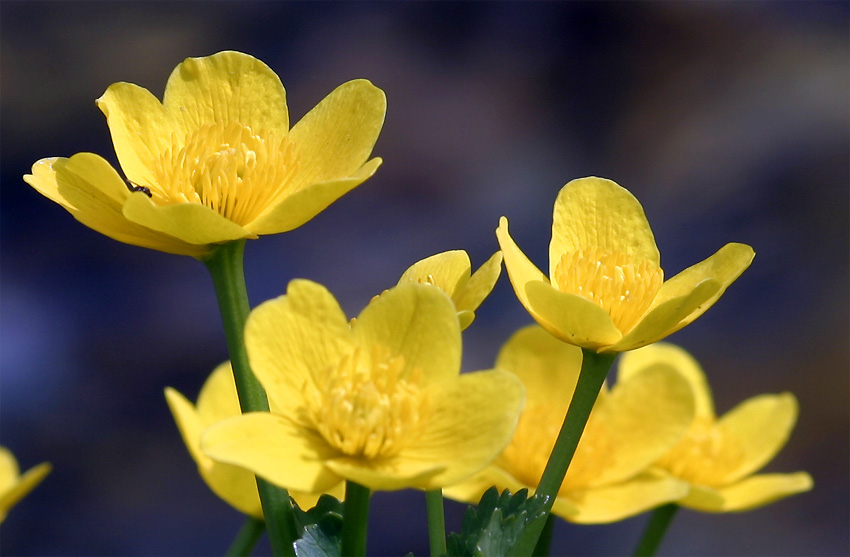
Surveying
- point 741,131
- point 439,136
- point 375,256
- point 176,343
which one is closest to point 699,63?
point 741,131

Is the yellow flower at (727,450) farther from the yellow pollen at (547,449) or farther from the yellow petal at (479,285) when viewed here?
the yellow petal at (479,285)

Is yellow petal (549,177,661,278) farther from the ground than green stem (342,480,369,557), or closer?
farther from the ground

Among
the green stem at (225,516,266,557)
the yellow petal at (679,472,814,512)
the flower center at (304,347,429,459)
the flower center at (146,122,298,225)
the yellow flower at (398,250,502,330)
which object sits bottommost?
the green stem at (225,516,266,557)

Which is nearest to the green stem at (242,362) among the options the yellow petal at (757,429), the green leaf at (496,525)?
the green leaf at (496,525)

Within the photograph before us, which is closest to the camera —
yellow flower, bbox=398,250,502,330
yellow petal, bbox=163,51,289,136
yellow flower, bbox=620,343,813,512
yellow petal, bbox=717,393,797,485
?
yellow flower, bbox=398,250,502,330

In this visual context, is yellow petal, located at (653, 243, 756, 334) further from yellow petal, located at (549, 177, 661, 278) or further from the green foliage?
the green foliage

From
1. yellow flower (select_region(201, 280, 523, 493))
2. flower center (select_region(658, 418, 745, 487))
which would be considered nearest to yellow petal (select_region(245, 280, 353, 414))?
yellow flower (select_region(201, 280, 523, 493))

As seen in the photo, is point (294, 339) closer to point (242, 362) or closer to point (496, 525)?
point (242, 362)

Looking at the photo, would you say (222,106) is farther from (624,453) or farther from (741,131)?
(741,131)
